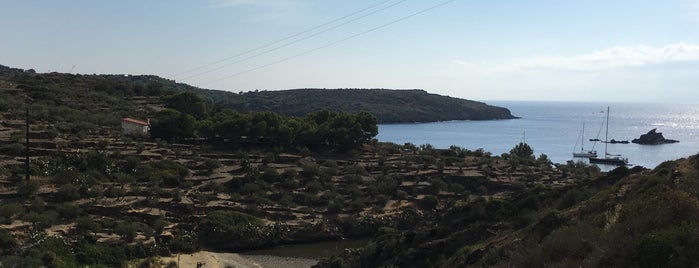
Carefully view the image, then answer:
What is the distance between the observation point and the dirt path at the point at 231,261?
30.2m

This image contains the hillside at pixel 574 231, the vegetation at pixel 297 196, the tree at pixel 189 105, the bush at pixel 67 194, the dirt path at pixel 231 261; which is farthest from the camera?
the tree at pixel 189 105

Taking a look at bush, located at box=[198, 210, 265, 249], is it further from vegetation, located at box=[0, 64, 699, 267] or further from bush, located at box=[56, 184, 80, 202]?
bush, located at box=[56, 184, 80, 202]

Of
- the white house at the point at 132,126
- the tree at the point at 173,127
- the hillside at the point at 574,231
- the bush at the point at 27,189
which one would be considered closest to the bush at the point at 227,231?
the bush at the point at 27,189

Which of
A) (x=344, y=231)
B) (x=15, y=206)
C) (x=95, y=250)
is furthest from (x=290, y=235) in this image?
(x=15, y=206)

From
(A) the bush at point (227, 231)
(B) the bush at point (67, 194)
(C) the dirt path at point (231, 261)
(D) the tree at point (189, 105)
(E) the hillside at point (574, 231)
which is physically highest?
(D) the tree at point (189, 105)

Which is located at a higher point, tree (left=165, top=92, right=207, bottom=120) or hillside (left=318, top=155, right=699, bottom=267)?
tree (left=165, top=92, right=207, bottom=120)

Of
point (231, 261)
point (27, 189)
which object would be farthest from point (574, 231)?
point (27, 189)

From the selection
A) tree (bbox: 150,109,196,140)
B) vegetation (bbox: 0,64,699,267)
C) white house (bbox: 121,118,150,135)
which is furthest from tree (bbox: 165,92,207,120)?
tree (bbox: 150,109,196,140)

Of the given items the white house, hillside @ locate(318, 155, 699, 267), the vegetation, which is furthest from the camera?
the white house

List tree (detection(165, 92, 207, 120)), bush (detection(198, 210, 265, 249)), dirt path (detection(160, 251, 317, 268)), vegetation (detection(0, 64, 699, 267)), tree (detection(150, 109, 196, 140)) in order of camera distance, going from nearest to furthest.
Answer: vegetation (detection(0, 64, 699, 267))
dirt path (detection(160, 251, 317, 268))
bush (detection(198, 210, 265, 249))
tree (detection(150, 109, 196, 140))
tree (detection(165, 92, 207, 120))

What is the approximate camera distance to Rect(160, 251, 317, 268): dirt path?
30172mm

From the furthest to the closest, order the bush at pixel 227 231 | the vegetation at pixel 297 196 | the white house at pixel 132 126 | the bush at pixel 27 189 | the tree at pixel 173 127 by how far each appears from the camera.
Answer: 1. the white house at pixel 132 126
2. the tree at pixel 173 127
3. the bush at pixel 27 189
4. the bush at pixel 227 231
5. the vegetation at pixel 297 196

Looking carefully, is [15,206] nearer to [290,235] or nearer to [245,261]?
[245,261]

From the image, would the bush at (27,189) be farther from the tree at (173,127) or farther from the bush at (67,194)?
the tree at (173,127)
